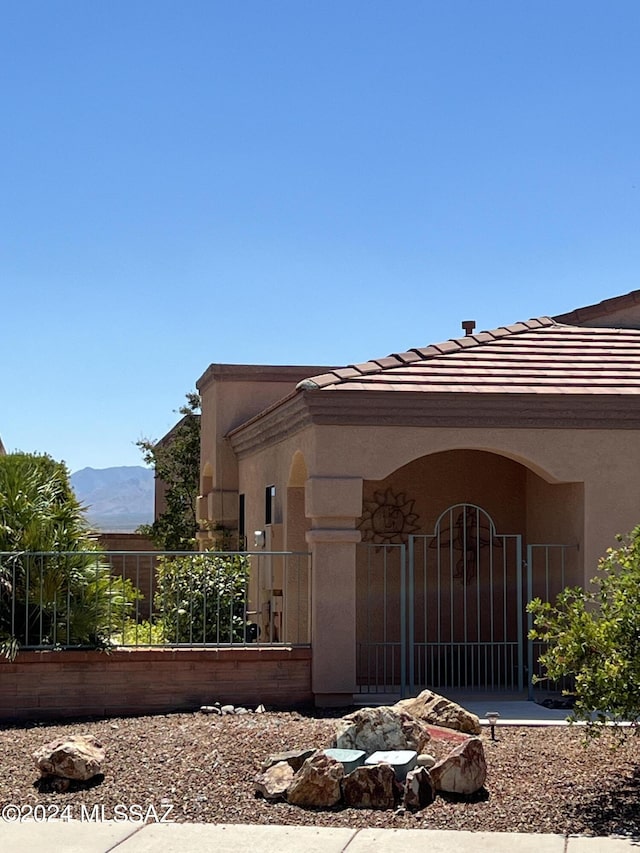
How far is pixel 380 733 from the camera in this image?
8914 millimetres

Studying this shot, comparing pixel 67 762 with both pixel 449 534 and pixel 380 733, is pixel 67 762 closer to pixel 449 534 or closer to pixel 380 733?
pixel 380 733

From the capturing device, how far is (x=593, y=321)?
51.0 feet

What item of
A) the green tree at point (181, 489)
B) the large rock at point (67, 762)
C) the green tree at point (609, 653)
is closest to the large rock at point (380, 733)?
the green tree at point (609, 653)

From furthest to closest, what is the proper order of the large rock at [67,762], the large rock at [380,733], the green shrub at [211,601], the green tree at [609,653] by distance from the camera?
1. the green shrub at [211,601]
2. the large rock at [380,733]
3. the large rock at [67,762]
4. the green tree at [609,653]

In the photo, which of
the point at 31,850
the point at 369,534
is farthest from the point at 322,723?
the point at 369,534

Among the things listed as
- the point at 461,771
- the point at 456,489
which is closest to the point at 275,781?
the point at 461,771

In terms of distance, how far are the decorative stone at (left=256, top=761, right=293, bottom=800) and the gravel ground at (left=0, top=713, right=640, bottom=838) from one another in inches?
3.1

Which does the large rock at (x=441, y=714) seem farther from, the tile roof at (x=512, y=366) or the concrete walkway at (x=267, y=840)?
the tile roof at (x=512, y=366)

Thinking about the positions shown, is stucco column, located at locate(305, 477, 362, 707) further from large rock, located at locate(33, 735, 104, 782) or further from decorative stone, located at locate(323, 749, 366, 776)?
large rock, located at locate(33, 735, 104, 782)

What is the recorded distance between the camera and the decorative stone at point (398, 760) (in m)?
8.43

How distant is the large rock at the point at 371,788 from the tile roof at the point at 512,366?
17.2 ft

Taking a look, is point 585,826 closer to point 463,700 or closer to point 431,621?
point 463,700

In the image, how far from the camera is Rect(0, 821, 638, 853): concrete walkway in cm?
730

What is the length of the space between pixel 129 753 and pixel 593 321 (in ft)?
29.3
